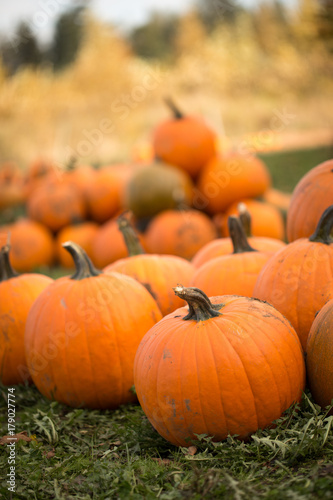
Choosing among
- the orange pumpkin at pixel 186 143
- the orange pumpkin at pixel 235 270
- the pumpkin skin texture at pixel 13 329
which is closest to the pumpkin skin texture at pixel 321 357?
the orange pumpkin at pixel 235 270

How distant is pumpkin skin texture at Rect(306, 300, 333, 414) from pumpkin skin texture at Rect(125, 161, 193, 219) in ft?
11.6

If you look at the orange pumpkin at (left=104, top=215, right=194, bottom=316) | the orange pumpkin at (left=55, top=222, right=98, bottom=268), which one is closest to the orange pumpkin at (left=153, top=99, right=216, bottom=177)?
the orange pumpkin at (left=55, top=222, right=98, bottom=268)

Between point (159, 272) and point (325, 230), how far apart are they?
1.18 metres

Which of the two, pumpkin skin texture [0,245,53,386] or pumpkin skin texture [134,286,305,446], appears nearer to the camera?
pumpkin skin texture [134,286,305,446]

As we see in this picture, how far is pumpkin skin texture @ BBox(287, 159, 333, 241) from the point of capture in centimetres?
265

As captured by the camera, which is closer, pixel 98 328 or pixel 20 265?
pixel 98 328

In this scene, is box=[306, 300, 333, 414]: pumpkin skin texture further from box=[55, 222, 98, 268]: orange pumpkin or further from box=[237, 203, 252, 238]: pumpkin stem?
box=[55, 222, 98, 268]: orange pumpkin

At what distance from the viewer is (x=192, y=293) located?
2014 millimetres

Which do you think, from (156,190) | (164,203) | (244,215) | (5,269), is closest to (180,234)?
(164,203)

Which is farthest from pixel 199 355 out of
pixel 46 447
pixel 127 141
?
pixel 127 141

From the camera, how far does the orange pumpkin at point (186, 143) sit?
5793mm

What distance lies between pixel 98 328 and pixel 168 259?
0.89 meters

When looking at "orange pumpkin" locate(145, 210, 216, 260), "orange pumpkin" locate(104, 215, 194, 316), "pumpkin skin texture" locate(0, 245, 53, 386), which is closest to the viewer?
"pumpkin skin texture" locate(0, 245, 53, 386)

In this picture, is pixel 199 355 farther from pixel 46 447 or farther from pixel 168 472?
pixel 46 447
